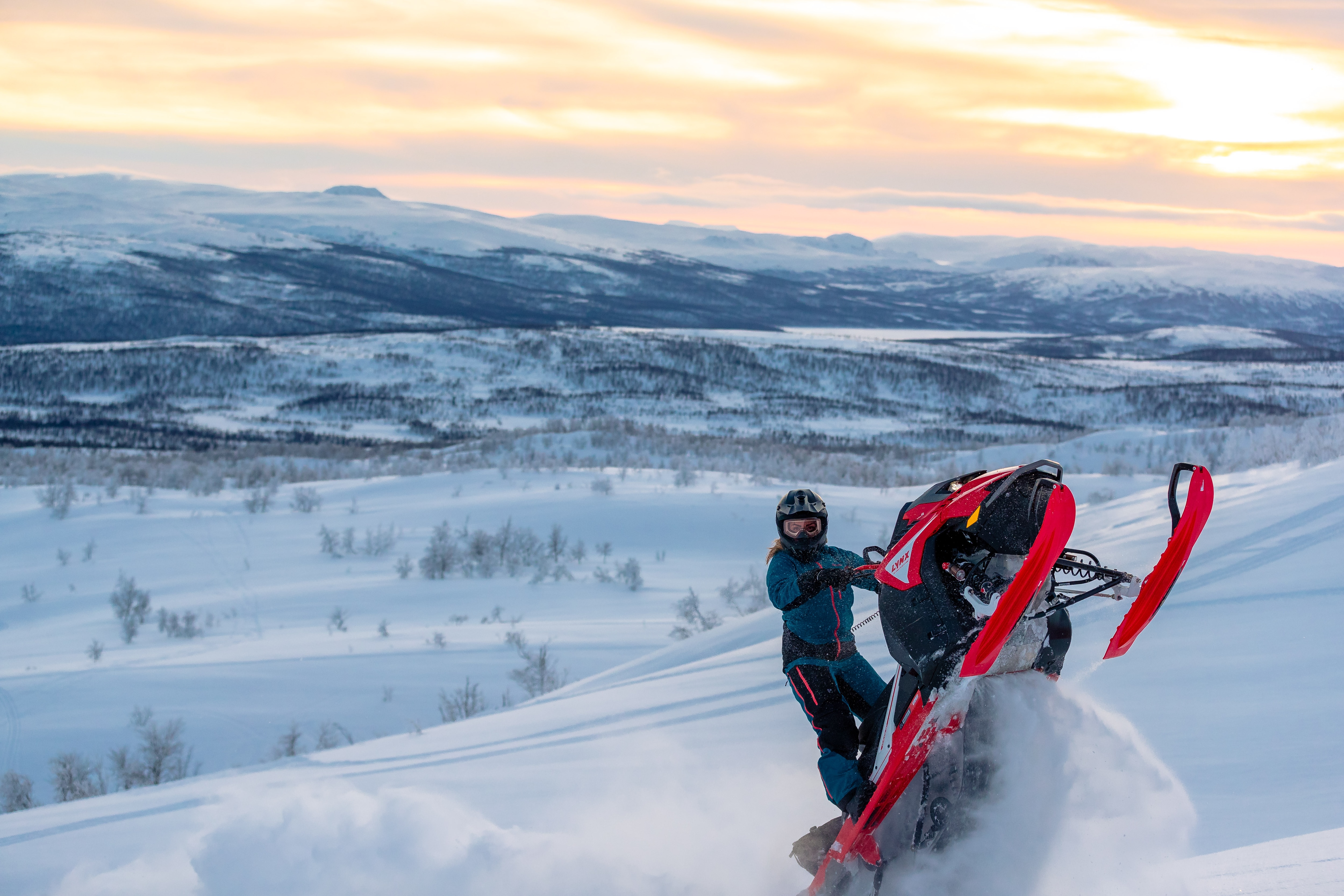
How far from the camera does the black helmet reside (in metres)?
3.71

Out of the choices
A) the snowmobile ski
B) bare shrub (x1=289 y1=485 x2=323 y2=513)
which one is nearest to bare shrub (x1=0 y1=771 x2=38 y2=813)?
the snowmobile ski

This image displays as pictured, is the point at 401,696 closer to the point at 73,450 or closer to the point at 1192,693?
the point at 1192,693

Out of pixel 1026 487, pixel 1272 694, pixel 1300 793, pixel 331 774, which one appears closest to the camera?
pixel 1026 487

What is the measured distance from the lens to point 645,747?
600 cm

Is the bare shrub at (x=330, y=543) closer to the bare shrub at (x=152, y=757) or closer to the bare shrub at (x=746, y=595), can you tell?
the bare shrub at (x=746, y=595)

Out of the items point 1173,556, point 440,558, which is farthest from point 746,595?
point 1173,556

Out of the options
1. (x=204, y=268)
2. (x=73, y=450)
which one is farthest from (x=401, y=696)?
(x=204, y=268)

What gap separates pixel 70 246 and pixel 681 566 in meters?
130

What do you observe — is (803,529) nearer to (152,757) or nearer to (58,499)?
(152,757)

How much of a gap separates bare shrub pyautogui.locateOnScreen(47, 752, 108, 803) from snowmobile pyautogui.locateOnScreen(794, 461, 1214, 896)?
270 inches

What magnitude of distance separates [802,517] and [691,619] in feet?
28.0

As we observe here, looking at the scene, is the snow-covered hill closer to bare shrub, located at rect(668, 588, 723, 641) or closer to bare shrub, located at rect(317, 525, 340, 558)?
bare shrub, located at rect(317, 525, 340, 558)

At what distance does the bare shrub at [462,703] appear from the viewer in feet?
31.1

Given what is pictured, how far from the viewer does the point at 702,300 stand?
156000 millimetres
